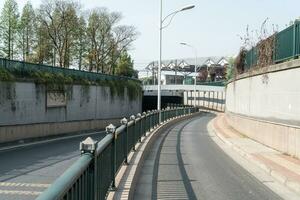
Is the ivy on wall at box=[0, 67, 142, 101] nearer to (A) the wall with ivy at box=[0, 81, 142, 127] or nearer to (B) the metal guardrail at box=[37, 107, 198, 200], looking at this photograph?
(A) the wall with ivy at box=[0, 81, 142, 127]

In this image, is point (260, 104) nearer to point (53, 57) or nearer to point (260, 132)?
point (260, 132)

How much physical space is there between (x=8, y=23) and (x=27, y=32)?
12.4ft

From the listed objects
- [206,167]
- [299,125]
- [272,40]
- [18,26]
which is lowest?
[206,167]

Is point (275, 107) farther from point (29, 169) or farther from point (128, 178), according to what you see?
point (128, 178)

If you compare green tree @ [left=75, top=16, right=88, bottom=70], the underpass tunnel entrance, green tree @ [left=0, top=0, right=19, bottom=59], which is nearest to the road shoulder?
green tree @ [left=0, top=0, right=19, bottom=59]

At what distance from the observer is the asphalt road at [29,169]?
42.6 feet

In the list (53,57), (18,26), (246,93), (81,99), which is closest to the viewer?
(246,93)

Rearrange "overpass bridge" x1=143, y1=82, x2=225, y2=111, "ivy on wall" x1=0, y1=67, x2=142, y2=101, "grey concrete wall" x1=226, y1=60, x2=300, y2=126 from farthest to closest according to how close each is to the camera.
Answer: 1. "overpass bridge" x1=143, y1=82, x2=225, y2=111
2. "ivy on wall" x1=0, y1=67, x2=142, y2=101
3. "grey concrete wall" x1=226, y1=60, x2=300, y2=126

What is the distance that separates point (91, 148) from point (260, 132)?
15.4 meters

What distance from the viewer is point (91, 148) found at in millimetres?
6047

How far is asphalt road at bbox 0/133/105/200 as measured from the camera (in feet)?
42.6

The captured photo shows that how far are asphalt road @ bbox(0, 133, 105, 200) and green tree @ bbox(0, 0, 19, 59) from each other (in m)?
38.4

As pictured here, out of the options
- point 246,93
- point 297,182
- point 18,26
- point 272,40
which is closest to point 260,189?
point 297,182

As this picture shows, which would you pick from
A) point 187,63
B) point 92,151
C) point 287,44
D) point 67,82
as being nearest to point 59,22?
point 67,82
